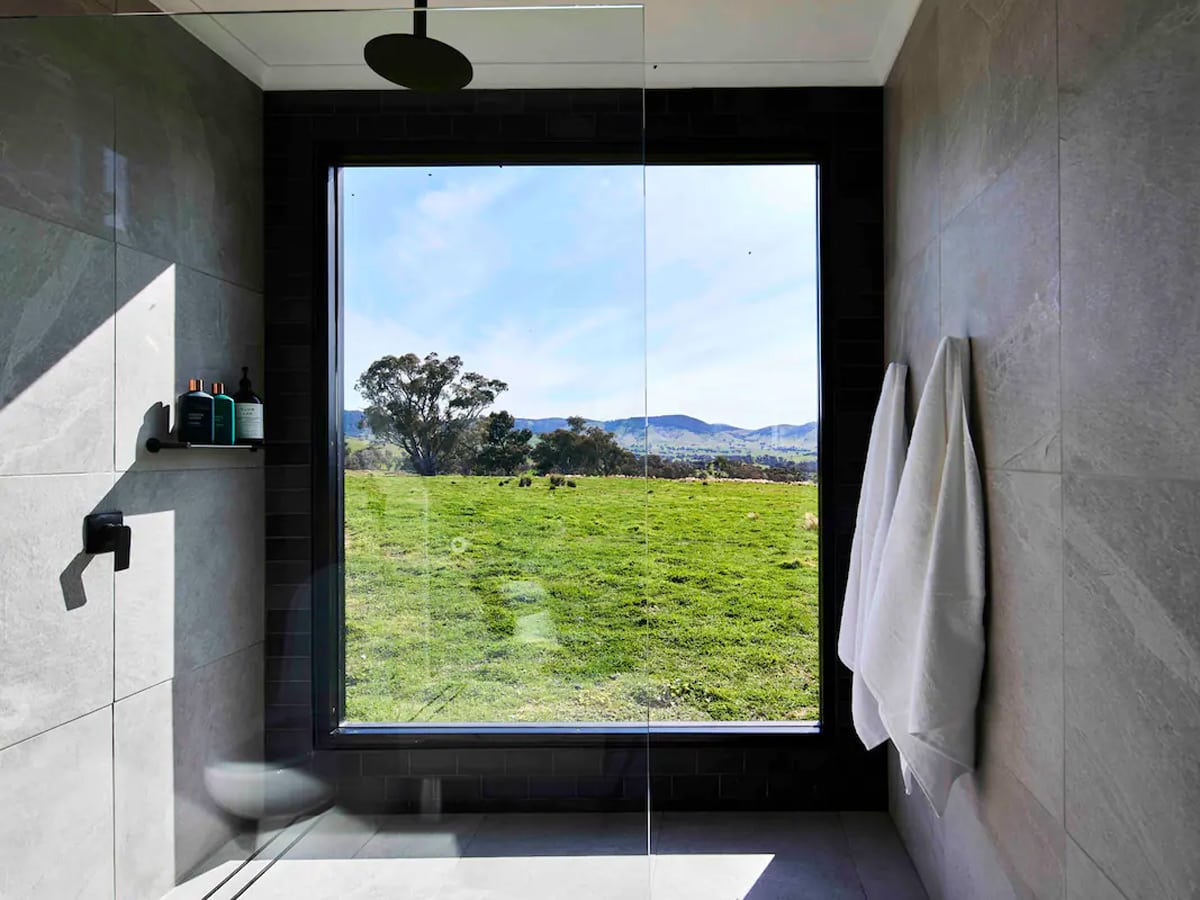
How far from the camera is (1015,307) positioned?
1338mm

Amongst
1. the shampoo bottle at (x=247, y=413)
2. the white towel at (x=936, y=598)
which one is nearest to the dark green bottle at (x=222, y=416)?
the shampoo bottle at (x=247, y=413)

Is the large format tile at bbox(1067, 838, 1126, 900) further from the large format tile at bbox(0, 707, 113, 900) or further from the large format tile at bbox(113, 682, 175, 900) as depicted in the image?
the large format tile at bbox(0, 707, 113, 900)

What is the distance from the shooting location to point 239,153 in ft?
4.99

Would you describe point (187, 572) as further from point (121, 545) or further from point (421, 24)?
point (421, 24)

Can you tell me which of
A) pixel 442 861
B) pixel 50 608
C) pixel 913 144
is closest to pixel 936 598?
pixel 442 861

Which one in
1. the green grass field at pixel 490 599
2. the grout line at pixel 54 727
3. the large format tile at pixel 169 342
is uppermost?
the large format tile at pixel 169 342

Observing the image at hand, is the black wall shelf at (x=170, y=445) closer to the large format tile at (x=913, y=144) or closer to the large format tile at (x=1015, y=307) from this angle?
the large format tile at (x=1015, y=307)

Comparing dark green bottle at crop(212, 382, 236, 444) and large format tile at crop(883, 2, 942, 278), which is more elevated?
large format tile at crop(883, 2, 942, 278)

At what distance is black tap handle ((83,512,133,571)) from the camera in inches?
55.9

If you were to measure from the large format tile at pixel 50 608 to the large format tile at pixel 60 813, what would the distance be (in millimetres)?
41

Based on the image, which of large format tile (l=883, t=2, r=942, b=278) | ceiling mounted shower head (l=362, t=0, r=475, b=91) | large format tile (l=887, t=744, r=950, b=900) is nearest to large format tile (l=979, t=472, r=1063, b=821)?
large format tile (l=887, t=744, r=950, b=900)

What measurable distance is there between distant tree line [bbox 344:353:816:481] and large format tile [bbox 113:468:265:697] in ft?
0.88

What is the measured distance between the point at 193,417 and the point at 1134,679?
1.69 meters

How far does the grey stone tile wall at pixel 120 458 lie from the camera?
1.37 m
